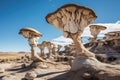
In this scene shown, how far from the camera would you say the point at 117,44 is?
40.6 meters

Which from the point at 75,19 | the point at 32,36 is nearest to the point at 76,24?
the point at 75,19

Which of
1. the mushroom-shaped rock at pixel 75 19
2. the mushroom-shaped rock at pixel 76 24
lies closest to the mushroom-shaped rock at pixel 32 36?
the mushroom-shaped rock at pixel 76 24

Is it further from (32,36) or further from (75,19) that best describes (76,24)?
(32,36)

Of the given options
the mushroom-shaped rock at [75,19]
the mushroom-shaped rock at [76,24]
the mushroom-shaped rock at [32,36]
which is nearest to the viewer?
the mushroom-shaped rock at [76,24]

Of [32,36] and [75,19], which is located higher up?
[75,19]

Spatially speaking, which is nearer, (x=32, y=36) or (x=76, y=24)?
(x=76, y=24)

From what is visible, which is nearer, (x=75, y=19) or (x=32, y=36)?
(x=75, y=19)

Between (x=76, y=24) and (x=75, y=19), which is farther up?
(x=75, y=19)

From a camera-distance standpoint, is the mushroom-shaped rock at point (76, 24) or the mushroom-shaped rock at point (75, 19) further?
the mushroom-shaped rock at point (75, 19)

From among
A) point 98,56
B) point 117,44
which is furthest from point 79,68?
point 117,44

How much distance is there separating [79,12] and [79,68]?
Result: 5.82 m

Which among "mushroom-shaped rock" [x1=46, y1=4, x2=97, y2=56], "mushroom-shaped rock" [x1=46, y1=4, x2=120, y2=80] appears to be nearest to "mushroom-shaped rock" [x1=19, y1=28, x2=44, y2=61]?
"mushroom-shaped rock" [x1=46, y1=4, x2=120, y2=80]

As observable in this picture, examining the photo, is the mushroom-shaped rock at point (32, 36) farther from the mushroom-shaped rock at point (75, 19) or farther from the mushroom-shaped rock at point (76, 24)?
the mushroom-shaped rock at point (75, 19)

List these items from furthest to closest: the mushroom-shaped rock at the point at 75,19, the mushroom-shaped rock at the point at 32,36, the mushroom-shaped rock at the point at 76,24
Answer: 1. the mushroom-shaped rock at the point at 32,36
2. the mushroom-shaped rock at the point at 75,19
3. the mushroom-shaped rock at the point at 76,24
